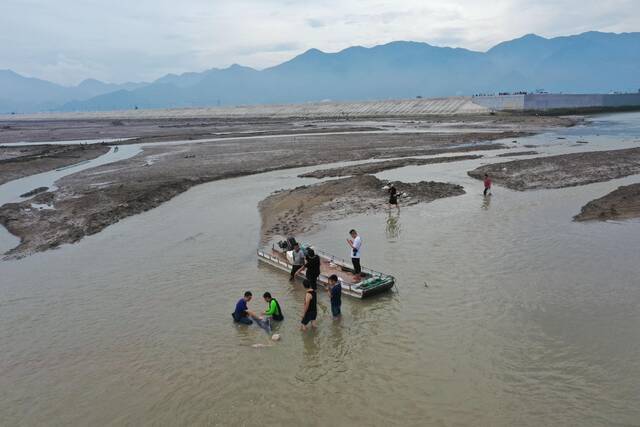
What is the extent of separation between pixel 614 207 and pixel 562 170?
39.9ft

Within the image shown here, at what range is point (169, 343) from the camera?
473 inches

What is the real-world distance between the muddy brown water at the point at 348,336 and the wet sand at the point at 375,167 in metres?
14.9

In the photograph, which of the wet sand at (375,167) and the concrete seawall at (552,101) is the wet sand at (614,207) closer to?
the wet sand at (375,167)

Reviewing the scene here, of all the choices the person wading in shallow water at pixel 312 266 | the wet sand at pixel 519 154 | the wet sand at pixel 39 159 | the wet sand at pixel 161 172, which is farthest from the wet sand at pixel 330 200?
the wet sand at pixel 39 159

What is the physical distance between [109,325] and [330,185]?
62.7 feet

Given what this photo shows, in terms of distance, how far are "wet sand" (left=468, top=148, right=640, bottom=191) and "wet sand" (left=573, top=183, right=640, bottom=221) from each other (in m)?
4.44

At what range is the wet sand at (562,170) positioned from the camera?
29984 mm

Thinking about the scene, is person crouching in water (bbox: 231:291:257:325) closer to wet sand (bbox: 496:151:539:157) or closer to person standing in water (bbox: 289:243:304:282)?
person standing in water (bbox: 289:243:304:282)

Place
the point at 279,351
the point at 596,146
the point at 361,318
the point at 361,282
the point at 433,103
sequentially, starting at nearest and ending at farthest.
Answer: the point at 279,351
the point at 361,318
the point at 361,282
the point at 596,146
the point at 433,103

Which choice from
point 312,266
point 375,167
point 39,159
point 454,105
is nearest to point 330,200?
point 375,167

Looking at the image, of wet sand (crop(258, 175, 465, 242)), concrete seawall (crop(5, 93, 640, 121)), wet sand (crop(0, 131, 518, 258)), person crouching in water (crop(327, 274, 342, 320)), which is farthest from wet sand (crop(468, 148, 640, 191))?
concrete seawall (crop(5, 93, 640, 121))

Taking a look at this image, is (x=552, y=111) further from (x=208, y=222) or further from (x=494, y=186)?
(x=208, y=222)

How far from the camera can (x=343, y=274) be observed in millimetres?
15445

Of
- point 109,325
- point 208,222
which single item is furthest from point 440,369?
point 208,222
